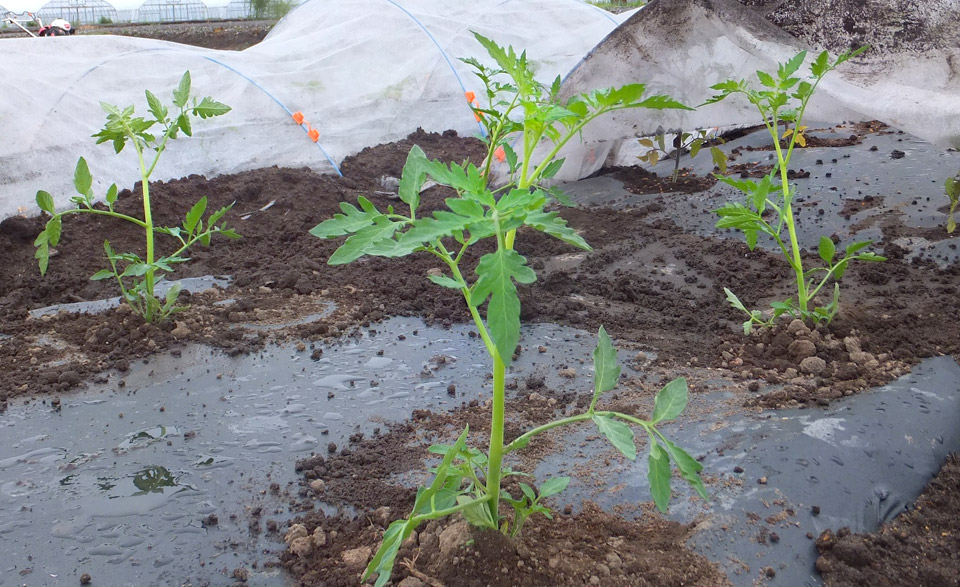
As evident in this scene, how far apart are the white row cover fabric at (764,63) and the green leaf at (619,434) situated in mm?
2987

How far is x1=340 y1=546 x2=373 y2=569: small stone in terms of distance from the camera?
164 centimetres

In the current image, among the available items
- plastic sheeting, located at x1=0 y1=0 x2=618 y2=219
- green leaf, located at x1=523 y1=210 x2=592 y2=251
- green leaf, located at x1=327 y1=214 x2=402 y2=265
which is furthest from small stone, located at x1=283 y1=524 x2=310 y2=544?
plastic sheeting, located at x1=0 y1=0 x2=618 y2=219

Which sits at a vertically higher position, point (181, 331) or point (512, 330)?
point (512, 330)

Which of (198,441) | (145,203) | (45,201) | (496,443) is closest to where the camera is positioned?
(496,443)

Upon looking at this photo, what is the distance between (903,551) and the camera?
5.30 feet

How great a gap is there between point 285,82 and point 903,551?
603 cm

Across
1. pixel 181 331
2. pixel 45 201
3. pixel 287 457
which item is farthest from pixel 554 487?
pixel 45 201

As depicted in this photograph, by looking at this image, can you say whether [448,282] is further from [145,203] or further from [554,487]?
[145,203]

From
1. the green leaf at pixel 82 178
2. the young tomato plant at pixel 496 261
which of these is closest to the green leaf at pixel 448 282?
the young tomato plant at pixel 496 261

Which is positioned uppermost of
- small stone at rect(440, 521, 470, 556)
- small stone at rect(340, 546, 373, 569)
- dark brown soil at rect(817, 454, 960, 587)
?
small stone at rect(440, 521, 470, 556)

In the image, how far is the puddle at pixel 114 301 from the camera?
3537 mm

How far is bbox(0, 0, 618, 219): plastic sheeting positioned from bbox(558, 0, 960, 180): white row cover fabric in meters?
2.47

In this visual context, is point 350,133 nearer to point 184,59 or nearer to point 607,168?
point 184,59

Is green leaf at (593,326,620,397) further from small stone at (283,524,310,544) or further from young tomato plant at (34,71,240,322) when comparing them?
young tomato plant at (34,71,240,322)
